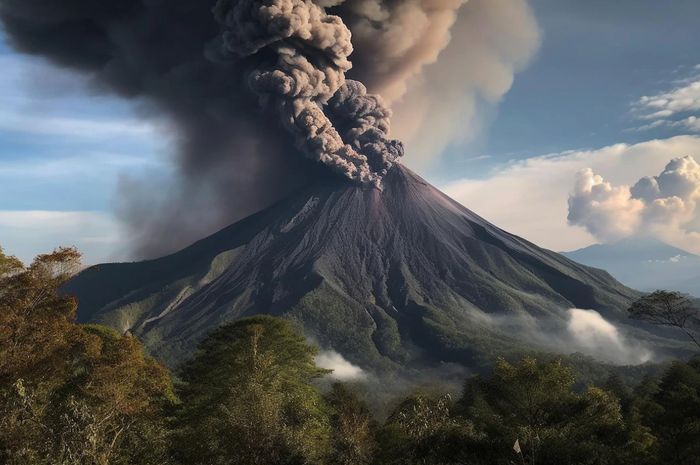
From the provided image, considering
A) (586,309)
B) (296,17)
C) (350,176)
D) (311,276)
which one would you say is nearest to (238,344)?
(296,17)

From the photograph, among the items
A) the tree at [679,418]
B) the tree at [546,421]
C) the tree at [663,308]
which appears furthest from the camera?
the tree at [663,308]

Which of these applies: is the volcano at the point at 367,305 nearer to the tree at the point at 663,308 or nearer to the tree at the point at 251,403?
the tree at the point at 663,308

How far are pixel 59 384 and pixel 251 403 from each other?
13383 millimetres

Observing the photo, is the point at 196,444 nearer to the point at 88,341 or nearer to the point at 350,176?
the point at 88,341

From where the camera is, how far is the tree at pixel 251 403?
21172 mm

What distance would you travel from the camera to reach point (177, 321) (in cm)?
17400

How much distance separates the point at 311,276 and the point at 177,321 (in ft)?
154

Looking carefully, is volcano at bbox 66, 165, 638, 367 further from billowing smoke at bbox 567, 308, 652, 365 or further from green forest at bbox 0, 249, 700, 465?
green forest at bbox 0, 249, 700, 465

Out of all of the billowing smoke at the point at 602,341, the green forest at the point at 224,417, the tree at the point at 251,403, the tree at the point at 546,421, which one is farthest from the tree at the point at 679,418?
the billowing smoke at the point at 602,341

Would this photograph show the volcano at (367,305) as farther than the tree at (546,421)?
Yes

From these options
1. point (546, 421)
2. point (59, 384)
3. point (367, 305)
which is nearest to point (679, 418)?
point (546, 421)

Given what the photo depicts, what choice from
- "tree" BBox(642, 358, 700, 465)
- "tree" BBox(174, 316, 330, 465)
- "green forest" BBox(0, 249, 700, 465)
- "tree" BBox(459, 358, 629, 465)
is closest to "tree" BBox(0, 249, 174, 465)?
"green forest" BBox(0, 249, 700, 465)

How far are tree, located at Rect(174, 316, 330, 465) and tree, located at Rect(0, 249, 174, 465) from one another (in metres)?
3.10

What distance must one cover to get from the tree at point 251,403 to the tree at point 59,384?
10.2 feet
